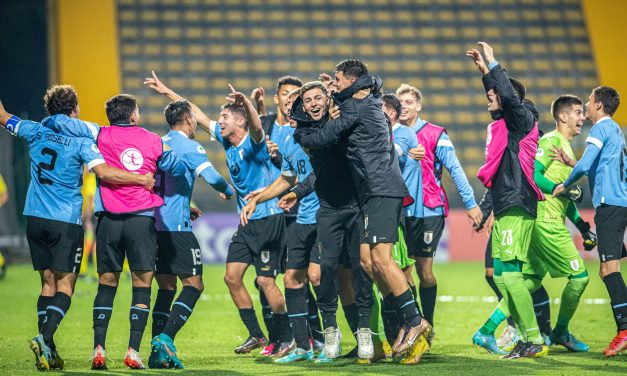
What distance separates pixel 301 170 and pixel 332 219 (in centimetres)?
89

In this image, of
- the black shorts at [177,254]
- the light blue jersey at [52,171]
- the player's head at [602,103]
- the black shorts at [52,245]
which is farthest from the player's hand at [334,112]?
the player's head at [602,103]

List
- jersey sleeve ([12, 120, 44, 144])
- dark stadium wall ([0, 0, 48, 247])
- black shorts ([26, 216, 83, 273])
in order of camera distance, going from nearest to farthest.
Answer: black shorts ([26, 216, 83, 273]), jersey sleeve ([12, 120, 44, 144]), dark stadium wall ([0, 0, 48, 247])

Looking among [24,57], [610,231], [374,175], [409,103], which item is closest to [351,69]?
[374,175]

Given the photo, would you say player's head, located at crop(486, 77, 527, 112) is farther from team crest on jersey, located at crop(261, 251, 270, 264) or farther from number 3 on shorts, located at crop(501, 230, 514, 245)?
A: team crest on jersey, located at crop(261, 251, 270, 264)

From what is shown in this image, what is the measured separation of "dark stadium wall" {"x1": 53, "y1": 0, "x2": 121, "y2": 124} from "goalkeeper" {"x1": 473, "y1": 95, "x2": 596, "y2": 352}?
17.8m

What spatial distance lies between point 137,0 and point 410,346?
21.6m

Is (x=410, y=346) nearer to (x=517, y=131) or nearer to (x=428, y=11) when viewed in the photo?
(x=517, y=131)

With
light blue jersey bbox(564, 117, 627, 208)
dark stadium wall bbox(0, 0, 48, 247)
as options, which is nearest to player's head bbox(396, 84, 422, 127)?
light blue jersey bbox(564, 117, 627, 208)

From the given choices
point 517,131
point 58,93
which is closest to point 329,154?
point 517,131

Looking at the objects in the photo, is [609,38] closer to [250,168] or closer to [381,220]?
[250,168]

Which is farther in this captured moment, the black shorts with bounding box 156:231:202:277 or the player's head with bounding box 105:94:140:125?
the black shorts with bounding box 156:231:202:277

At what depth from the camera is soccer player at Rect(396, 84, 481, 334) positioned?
8562 millimetres

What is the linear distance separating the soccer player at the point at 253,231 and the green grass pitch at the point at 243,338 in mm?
387

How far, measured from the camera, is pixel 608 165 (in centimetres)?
769
